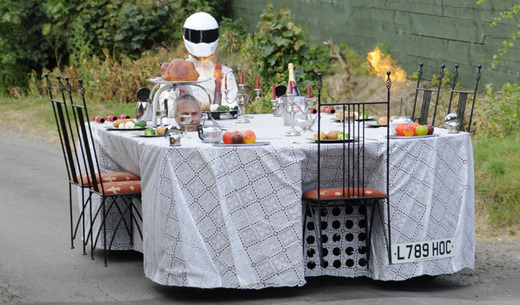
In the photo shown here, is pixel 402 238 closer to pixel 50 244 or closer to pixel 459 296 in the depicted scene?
pixel 459 296

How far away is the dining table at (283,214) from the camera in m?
6.22

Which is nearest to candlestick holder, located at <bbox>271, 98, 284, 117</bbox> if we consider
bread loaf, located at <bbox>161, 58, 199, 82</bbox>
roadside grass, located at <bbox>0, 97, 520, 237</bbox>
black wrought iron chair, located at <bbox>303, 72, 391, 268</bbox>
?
bread loaf, located at <bbox>161, 58, 199, 82</bbox>

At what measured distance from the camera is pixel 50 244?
8.38 meters

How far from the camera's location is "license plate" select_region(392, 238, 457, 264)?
6484 mm

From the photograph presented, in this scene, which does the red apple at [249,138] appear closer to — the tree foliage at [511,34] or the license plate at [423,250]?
the license plate at [423,250]

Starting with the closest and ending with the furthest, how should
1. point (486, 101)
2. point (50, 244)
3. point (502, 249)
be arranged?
point (502, 249) < point (50, 244) < point (486, 101)

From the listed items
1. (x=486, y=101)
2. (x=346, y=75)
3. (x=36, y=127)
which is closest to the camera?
(x=486, y=101)

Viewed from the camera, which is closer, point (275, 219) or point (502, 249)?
point (275, 219)

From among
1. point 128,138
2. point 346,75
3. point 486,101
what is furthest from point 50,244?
point 346,75

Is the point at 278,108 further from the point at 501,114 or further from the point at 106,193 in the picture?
the point at 501,114

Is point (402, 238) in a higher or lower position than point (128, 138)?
lower

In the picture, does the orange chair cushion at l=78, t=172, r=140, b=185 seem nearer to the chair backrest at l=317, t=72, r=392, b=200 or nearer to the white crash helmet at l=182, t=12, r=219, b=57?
the white crash helmet at l=182, t=12, r=219, b=57

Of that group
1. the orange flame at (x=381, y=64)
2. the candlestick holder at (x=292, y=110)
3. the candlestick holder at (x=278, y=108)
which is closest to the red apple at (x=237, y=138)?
the candlestick holder at (x=292, y=110)

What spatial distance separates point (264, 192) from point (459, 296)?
1.41m
